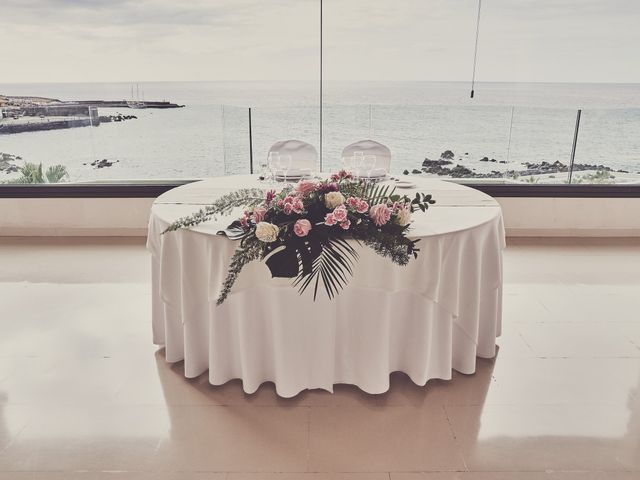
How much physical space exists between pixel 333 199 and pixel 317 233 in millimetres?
132

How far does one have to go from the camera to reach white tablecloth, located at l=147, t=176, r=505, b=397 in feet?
6.40

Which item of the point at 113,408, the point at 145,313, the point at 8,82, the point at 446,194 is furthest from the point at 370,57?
the point at 113,408

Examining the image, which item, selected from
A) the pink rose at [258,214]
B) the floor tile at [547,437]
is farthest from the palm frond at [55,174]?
the floor tile at [547,437]

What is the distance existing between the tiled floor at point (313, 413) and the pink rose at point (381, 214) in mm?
808

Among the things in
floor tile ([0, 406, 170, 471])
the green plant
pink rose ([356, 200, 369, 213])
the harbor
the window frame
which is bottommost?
floor tile ([0, 406, 170, 471])

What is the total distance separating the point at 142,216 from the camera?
4328 mm

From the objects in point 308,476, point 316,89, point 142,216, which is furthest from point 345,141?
point 308,476

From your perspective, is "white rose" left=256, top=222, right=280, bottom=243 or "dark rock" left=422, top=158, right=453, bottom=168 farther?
"dark rock" left=422, top=158, right=453, bottom=168

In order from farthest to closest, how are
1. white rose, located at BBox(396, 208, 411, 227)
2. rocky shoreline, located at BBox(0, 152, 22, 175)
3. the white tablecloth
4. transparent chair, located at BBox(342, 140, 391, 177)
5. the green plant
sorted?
rocky shoreline, located at BBox(0, 152, 22, 175)
the green plant
transparent chair, located at BBox(342, 140, 391, 177)
the white tablecloth
white rose, located at BBox(396, 208, 411, 227)

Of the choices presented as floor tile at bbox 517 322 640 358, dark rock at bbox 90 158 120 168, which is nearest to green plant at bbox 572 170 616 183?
floor tile at bbox 517 322 640 358

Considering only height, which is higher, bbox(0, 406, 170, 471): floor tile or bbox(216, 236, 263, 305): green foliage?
bbox(216, 236, 263, 305): green foliage

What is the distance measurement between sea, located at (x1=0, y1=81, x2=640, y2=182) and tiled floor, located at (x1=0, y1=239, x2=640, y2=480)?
1795 millimetres

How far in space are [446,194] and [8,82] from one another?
399 cm

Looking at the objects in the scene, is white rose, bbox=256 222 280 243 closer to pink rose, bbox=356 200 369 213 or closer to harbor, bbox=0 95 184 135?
pink rose, bbox=356 200 369 213
